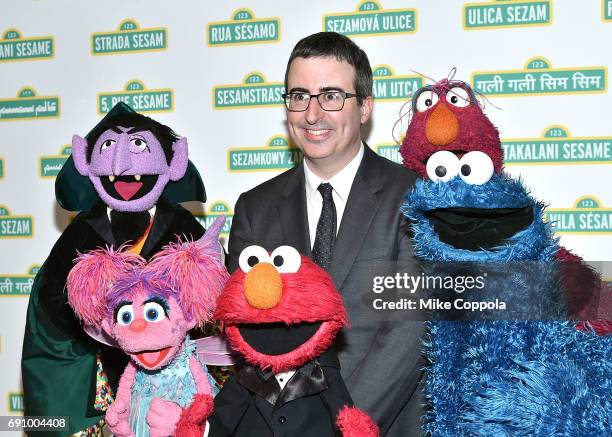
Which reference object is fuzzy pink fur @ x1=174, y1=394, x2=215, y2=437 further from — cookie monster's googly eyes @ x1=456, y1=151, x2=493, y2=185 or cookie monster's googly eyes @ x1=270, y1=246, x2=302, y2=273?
cookie monster's googly eyes @ x1=456, y1=151, x2=493, y2=185

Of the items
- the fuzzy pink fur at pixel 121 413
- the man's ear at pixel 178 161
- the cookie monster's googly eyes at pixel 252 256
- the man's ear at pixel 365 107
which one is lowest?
the fuzzy pink fur at pixel 121 413

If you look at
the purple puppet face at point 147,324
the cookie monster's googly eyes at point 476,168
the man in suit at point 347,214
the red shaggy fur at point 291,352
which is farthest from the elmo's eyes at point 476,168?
the purple puppet face at point 147,324

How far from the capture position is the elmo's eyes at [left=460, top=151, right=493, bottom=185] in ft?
A: 4.71

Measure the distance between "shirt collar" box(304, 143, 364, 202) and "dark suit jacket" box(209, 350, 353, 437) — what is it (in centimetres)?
53

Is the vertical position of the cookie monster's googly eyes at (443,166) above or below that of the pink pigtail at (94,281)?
above

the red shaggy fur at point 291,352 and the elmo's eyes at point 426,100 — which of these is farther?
the elmo's eyes at point 426,100

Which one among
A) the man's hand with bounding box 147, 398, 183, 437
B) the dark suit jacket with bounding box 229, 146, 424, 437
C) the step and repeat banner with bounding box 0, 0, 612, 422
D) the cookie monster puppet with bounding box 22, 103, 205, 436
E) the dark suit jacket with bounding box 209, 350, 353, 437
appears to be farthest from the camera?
the step and repeat banner with bounding box 0, 0, 612, 422

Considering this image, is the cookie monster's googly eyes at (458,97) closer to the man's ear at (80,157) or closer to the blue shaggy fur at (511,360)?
the blue shaggy fur at (511,360)

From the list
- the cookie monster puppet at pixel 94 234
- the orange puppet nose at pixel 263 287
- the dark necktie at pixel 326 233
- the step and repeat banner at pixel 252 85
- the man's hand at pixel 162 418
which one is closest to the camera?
the orange puppet nose at pixel 263 287

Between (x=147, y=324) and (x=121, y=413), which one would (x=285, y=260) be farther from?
(x=121, y=413)

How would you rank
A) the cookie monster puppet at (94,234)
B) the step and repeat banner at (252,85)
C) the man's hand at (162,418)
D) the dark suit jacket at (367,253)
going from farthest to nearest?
1. the step and repeat banner at (252,85)
2. the cookie monster puppet at (94,234)
3. the dark suit jacket at (367,253)
4. the man's hand at (162,418)

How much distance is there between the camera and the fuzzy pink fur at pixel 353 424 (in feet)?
4.47

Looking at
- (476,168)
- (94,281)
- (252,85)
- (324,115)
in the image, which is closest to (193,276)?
(94,281)

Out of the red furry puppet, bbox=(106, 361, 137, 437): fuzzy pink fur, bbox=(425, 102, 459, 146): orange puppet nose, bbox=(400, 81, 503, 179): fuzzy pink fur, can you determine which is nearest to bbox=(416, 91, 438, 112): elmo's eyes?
bbox=(400, 81, 503, 179): fuzzy pink fur
